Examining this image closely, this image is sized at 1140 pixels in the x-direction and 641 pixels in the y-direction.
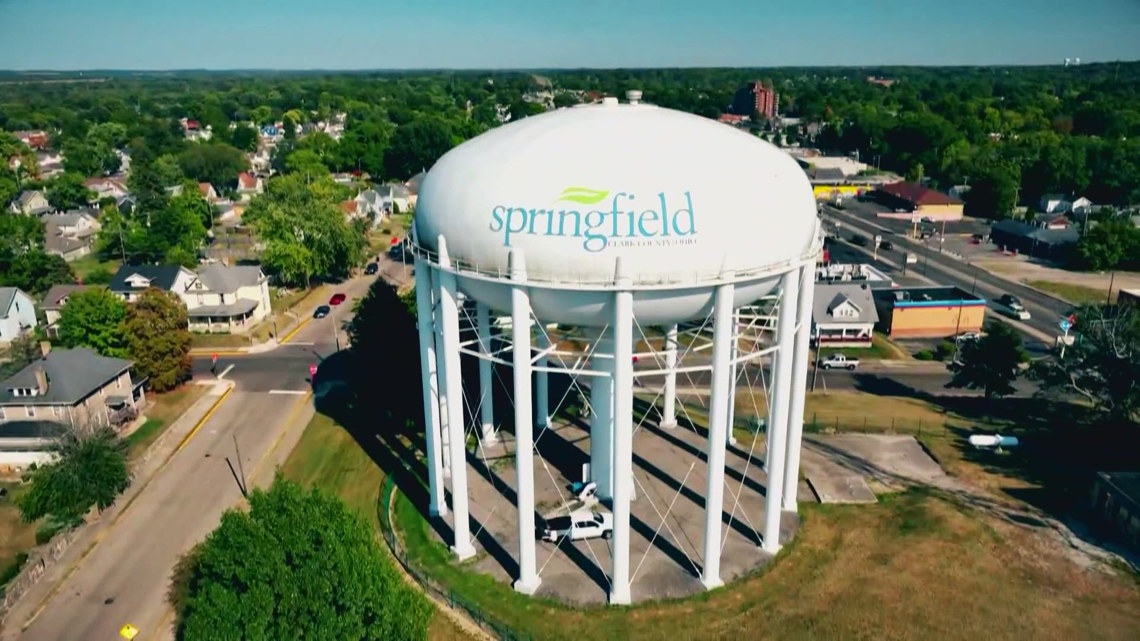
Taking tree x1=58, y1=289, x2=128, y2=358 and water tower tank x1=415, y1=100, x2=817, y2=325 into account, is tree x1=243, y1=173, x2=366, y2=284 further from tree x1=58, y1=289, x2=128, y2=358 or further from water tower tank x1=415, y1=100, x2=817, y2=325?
water tower tank x1=415, y1=100, x2=817, y2=325

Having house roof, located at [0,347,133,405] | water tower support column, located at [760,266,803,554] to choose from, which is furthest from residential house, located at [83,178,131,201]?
water tower support column, located at [760,266,803,554]

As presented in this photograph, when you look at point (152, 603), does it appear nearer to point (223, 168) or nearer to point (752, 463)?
point (752, 463)

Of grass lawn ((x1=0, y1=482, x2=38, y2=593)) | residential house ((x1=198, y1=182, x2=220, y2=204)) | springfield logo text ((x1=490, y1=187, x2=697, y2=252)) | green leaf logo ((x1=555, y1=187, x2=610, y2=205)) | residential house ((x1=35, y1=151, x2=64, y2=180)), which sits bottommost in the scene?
grass lawn ((x1=0, y1=482, x2=38, y2=593))

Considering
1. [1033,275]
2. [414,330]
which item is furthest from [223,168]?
[1033,275]

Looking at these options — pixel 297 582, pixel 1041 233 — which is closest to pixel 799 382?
pixel 297 582

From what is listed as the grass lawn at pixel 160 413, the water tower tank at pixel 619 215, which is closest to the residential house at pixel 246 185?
the grass lawn at pixel 160 413

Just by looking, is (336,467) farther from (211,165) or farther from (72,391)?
(211,165)
